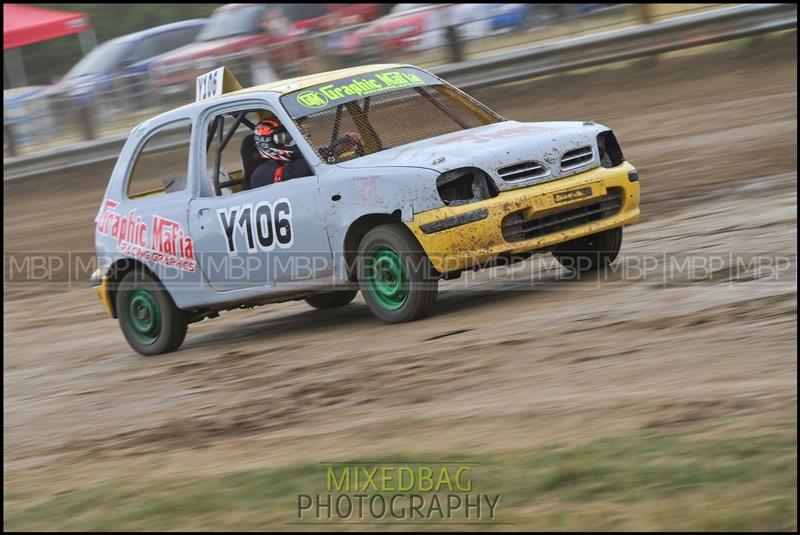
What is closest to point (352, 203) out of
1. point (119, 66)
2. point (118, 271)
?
point (118, 271)

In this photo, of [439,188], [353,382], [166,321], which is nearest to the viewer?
[353,382]

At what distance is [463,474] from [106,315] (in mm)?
7089

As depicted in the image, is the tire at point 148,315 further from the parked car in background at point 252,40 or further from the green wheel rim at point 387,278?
the parked car in background at point 252,40

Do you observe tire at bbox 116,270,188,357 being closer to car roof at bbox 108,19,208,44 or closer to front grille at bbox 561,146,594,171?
front grille at bbox 561,146,594,171

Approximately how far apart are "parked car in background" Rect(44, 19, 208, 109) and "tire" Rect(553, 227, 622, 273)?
10.6m

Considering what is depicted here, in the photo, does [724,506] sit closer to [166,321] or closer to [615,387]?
[615,387]

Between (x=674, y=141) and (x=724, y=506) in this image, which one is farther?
(x=674, y=141)

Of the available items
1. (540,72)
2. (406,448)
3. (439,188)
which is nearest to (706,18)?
(540,72)

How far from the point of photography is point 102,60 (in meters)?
20.1

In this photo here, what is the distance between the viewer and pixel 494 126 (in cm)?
801

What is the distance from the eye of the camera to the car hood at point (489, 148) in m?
7.16

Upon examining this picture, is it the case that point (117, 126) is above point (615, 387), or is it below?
above

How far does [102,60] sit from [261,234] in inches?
515

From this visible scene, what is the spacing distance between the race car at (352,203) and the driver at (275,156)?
0.08 m
